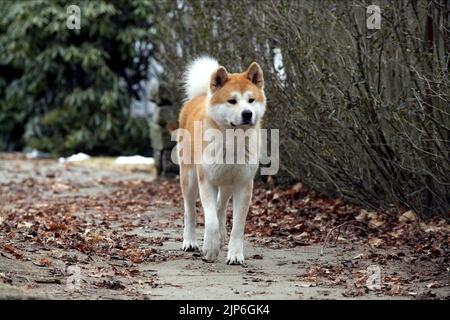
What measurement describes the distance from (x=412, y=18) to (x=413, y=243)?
1905 mm

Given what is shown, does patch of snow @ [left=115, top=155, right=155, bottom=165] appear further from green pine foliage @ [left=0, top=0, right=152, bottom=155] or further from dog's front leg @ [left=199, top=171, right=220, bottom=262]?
dog's front leg @ [left=199, top=171, right=220, bottom=262]

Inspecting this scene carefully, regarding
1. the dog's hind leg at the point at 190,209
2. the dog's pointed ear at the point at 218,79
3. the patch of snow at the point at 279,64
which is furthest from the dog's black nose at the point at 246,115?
the patch of snow at the point at 279,64

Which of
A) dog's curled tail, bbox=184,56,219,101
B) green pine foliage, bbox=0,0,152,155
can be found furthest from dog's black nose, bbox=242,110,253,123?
green pine foliage, bbox=0,0,152,155

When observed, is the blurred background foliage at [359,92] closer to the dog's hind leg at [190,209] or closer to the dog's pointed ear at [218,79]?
the dog's pointed ear at [218,79]

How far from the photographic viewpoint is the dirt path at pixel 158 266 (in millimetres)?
5574

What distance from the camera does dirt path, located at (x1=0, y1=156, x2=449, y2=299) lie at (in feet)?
18.3

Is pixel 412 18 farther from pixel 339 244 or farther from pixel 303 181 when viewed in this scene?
pixel 303 181

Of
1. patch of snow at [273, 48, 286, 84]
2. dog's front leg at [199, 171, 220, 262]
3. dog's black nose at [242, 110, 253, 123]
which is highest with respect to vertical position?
patch of snow at [273, 48, 286, 84]

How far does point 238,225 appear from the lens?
6824 mm

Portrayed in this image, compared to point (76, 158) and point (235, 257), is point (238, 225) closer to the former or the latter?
point (235, 257)

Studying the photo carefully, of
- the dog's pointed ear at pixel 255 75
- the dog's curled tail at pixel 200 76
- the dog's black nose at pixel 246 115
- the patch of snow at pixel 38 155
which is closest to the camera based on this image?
the dog's black nose at pixel 246 115

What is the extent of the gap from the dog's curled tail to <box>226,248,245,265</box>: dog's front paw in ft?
4.83

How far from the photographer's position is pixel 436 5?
705 cm
